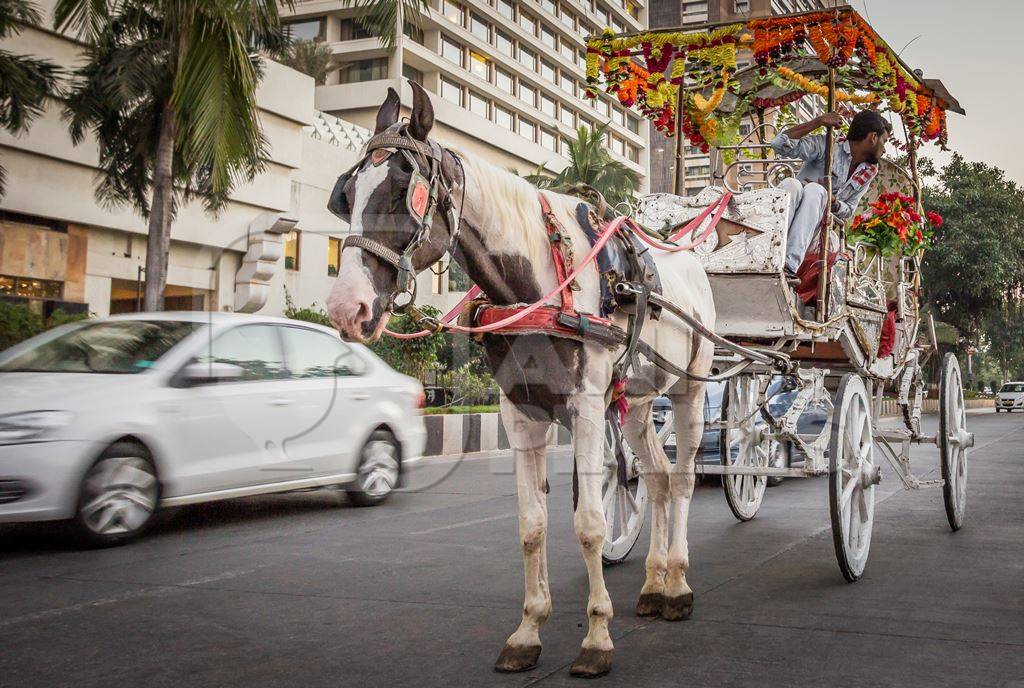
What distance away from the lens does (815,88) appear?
7402 mm

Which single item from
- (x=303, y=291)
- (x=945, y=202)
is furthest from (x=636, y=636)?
(x=945, y=202)

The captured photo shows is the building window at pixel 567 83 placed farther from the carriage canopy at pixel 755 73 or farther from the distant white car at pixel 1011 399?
the carriage canopy at pixel 755 73

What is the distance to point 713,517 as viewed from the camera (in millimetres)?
8273

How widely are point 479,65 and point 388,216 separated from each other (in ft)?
158

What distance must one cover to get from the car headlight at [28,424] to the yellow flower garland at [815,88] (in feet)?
18.6

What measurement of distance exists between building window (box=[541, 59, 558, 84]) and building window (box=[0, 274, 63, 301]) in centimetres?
3819

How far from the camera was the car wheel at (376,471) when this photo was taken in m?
8.86

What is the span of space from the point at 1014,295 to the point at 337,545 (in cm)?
4048

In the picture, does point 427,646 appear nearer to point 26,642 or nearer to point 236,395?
point 26,642

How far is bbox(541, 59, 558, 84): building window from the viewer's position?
55531 mm

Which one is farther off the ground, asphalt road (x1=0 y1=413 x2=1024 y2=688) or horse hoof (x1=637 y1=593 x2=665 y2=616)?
horse hoof (x1=637 y1=593 x2=665 y2=616)

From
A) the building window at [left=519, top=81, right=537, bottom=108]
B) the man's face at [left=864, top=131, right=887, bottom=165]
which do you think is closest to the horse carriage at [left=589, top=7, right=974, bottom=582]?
the man's face at [left=864, top=131, right=887, bottom=165]

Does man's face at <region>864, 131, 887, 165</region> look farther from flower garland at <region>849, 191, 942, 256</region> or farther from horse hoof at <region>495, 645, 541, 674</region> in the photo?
horse hoof at <region>495, 645, 541, 674</region>

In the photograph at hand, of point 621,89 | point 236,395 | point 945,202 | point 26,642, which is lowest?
point 26,642
